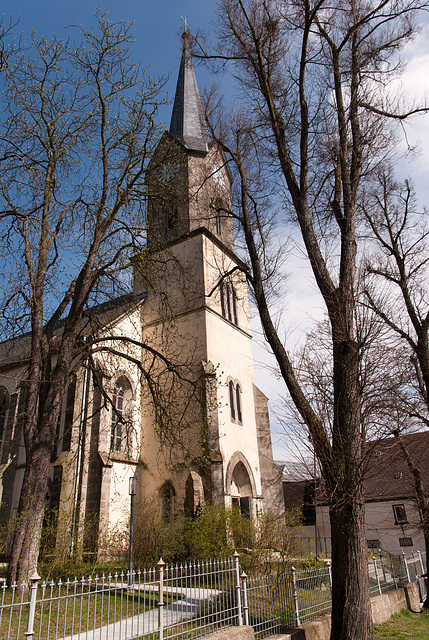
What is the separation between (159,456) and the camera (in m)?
16.2

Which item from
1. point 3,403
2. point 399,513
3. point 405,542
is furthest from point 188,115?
point 405,542

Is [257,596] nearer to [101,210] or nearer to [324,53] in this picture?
[101,210]

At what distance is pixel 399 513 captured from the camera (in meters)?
29.9

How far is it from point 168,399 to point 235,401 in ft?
19.5

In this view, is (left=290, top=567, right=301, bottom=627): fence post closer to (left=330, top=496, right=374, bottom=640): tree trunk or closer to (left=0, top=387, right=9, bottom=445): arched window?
(left=330, top=496, right=374, bottom=640): tree trunk

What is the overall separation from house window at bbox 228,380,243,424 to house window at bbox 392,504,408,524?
1763cm

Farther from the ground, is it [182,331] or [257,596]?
[182,331]

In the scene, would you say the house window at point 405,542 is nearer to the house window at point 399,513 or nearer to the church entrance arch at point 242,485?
the house window at point 399,513

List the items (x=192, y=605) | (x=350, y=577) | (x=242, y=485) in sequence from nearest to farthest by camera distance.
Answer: (x=350, y=577), (x=192, y=605), (x=242, y=485)

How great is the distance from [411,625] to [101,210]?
38.2 ft

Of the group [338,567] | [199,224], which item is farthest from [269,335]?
[199,224]

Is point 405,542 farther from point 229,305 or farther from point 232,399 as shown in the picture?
point 229,305

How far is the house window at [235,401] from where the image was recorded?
17.5 metres

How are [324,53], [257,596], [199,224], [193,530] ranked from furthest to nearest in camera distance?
[199,224]
[193,530]
[324,53]
[257,596]
